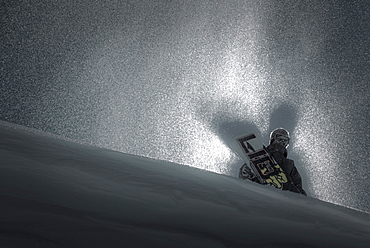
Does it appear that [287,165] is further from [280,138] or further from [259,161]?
[259,161]

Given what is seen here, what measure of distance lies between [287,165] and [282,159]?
7.7 inches

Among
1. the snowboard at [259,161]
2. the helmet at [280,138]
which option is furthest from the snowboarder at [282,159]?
the snowboard at [259,161]

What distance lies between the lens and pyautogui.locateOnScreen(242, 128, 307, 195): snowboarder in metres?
4.96

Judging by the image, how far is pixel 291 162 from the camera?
5352 mm

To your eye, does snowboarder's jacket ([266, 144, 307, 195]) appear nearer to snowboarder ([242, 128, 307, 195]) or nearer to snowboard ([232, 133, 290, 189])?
snowboarder ([242, 128, 307, 195])

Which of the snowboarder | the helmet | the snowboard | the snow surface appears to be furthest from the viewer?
the helmet

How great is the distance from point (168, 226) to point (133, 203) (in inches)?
8.7

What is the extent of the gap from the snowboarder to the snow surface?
326 cm

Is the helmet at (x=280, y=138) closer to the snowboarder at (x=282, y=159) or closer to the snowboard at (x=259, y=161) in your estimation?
the snowboarder at (x=282, y=159)

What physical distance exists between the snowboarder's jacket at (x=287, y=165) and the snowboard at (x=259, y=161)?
24 cm

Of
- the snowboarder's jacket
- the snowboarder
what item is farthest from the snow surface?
the snowboarder's jacket

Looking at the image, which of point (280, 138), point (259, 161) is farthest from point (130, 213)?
point (280, 138)

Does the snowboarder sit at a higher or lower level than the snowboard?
lower

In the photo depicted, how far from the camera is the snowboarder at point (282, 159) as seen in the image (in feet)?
16.3
